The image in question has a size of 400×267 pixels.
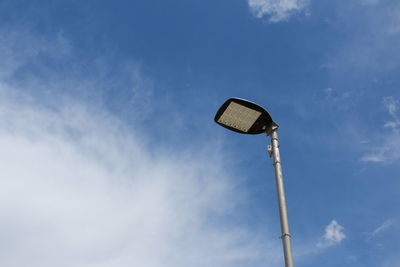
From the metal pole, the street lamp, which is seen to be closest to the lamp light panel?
the street lamp

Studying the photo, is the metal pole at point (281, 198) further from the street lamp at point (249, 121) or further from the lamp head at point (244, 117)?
the lamp head at point (244, 117)

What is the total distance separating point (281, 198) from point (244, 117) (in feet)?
5.43

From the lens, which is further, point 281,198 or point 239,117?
point 239,117

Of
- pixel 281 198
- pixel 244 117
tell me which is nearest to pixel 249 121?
pixel 244 117

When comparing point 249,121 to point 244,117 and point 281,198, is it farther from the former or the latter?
point 281,198

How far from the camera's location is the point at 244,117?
8.18m

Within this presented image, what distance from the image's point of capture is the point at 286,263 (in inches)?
260

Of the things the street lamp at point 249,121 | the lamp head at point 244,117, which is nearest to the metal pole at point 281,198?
the street lamp at point 249,121

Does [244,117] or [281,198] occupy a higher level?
[244,117]

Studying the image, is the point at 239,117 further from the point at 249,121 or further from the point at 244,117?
the point at 249,121

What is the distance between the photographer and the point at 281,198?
7266mm

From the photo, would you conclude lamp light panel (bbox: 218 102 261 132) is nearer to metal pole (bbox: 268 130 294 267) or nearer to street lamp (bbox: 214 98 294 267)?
street lamp (bbox: 214 98 294 267)

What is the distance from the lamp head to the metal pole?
0.66 ft

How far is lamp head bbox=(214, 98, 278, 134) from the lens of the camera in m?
7.99
